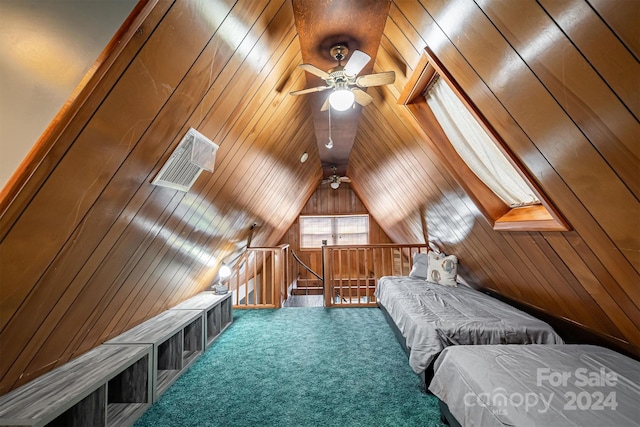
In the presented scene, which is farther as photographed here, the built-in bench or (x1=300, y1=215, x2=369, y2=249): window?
(x1=300, y1=215, x2=369, y2=249): window

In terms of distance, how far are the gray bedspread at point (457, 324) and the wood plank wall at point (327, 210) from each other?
4.38 m

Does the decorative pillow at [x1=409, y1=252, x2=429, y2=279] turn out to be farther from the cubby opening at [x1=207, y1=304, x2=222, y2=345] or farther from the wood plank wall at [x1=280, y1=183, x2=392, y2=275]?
the wood plank wall at [x1=280, y1=183, x2=392, y2=275]

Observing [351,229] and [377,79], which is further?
[351,229]

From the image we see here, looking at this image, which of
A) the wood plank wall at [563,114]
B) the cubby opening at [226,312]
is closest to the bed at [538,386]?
the wood plank wall at [563,114]

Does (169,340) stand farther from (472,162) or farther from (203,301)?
(472,162)

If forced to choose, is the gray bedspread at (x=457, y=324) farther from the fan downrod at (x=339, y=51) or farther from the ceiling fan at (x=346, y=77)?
the fan downrod at (x=339, y=51)

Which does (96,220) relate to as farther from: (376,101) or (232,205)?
(376,101)

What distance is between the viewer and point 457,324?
2064 millimetres

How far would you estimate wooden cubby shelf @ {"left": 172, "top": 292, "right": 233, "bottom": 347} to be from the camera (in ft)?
9.75

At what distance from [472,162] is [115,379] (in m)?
3.11

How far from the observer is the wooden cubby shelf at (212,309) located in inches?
117

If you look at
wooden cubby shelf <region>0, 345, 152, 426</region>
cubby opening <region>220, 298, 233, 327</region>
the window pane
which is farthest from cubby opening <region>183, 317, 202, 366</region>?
the window pane

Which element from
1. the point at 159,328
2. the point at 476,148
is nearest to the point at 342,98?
the point at 476,148

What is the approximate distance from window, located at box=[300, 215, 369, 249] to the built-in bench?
4.55 metres
